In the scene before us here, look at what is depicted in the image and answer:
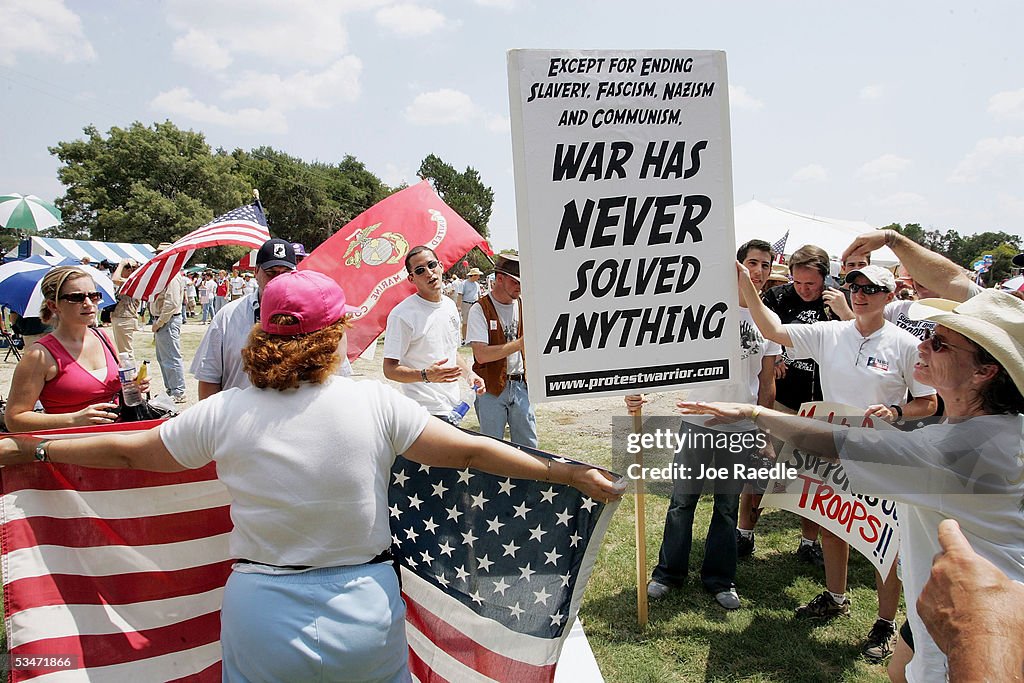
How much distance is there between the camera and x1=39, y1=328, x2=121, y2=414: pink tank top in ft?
11.1

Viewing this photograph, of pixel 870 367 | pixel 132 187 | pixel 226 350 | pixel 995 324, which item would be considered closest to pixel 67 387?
pixel 226 350

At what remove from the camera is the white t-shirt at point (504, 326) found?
5.04 meters

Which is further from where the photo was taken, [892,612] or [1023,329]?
[892,612]

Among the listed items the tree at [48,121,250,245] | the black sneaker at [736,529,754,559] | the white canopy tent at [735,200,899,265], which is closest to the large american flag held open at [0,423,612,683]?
the black sneaker at [736,529,754,559]

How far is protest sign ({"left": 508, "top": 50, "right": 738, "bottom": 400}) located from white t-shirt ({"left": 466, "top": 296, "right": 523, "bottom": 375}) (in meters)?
2.23

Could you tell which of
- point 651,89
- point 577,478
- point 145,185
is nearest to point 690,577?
point 577,478

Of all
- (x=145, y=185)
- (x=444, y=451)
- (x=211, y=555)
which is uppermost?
(x=145, y=185)

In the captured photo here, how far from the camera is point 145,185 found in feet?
179

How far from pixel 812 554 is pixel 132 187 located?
2404 inches

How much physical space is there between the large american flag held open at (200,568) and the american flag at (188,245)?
8.94 ft

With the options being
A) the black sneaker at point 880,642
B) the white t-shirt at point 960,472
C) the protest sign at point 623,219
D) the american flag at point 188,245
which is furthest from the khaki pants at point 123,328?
the white t-shirt at point 960,472

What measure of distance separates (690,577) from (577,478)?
275cm

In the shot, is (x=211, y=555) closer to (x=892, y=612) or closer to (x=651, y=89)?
(x=651, y=89)

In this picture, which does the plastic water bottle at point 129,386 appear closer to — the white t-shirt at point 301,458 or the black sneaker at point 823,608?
the white t-shirt at point 301,458
